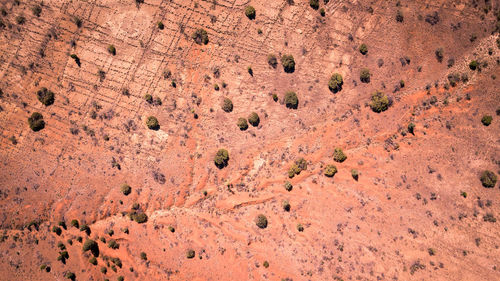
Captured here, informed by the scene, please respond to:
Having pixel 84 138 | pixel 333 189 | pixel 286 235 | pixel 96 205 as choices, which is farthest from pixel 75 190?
pixel 333 189

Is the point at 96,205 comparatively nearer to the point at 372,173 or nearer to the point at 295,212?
the point at 295,212

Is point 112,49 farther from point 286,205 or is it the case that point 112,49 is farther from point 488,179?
point 488,179

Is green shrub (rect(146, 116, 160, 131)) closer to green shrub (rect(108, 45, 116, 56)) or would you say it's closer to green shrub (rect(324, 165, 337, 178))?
green shrub (rect(108, 45, 116, 56))

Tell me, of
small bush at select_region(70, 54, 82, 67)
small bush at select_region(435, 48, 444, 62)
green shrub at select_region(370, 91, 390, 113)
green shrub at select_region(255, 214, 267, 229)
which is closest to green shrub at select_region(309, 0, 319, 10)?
green shrub at select_region(370, 91, 390, 113)

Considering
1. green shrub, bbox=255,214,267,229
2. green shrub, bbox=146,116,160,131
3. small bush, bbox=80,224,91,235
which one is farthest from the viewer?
green shrub, bbox=146,116,160,131

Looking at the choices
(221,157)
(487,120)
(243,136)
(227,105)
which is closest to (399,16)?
(487,120)

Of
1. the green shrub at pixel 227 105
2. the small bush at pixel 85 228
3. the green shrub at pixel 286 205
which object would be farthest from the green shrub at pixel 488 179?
the small bush at pixel 85 228

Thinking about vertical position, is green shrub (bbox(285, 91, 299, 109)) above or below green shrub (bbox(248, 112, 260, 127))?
above
